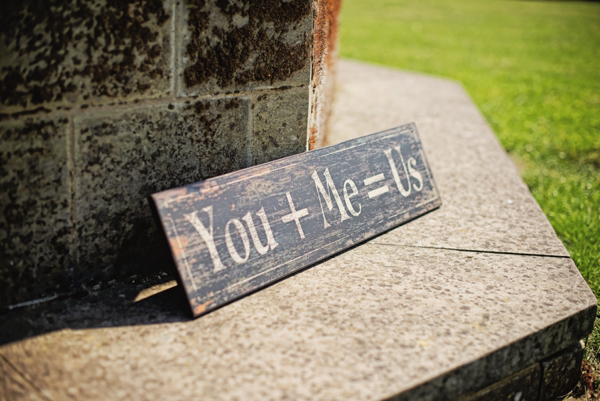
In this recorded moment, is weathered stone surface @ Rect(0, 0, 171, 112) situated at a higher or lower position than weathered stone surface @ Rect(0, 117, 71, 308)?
higher

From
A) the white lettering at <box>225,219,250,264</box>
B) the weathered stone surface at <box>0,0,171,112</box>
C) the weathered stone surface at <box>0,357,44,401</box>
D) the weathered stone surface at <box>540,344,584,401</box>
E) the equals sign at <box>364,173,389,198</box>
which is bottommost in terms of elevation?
the weathered stone surface at <box>540,344,584,401</box>

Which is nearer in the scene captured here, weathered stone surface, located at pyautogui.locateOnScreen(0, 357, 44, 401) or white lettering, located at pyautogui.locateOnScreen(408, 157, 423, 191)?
weathered stone surface, located at pyautogui.locateOnScreen(0, 357, 44, 401)

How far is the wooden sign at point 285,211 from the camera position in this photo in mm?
1627

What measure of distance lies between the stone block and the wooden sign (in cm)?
34

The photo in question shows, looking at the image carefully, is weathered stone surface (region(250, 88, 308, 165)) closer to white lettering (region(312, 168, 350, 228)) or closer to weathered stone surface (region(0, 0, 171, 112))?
white lettering (region(312, 168, 350, 228))

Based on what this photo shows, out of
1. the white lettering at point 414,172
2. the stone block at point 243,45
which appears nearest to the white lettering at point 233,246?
the stone block at point 243,45

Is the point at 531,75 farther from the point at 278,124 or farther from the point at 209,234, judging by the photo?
the point at 209,234

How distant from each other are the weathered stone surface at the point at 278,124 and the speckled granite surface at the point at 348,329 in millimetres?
519

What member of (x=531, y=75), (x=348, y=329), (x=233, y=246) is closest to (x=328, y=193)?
(x=233, y=246)

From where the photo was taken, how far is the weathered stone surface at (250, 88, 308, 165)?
A: 2.02 m

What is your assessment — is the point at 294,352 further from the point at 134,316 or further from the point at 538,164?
the point at 538,164

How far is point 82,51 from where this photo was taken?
5.12ft

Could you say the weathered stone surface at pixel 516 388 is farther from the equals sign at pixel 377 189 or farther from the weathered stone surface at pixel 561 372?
the equals sign at pixel 377 189

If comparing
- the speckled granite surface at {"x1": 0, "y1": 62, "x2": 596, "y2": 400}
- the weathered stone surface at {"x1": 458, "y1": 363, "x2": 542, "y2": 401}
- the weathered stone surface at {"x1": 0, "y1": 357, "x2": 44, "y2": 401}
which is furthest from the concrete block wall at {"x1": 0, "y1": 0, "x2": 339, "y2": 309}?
the weathered stone surface at {"x1": 458, "y1": 363, "x2": 542, "y2": 401}
